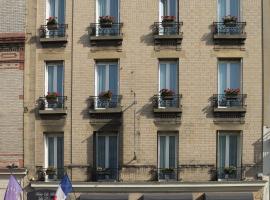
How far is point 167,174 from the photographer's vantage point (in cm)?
2825

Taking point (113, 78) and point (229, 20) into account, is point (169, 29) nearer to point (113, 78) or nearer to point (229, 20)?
point (229, 20)

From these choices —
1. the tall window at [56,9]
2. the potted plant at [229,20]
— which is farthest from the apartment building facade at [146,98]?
the tall window at [56,9]

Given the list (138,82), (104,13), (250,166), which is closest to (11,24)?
(104,13)

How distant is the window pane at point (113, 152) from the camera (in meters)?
28.8

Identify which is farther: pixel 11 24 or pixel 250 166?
pixel 11 24

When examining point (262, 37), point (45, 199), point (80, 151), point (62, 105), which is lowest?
point (45, 199)

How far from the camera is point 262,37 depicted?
93.7 feet

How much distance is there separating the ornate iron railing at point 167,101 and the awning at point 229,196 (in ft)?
12.2

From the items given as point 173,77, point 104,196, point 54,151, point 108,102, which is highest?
point 173,77

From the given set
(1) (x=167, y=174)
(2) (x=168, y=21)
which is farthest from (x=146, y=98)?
(2) (x=168, y=21)

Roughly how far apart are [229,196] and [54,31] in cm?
960

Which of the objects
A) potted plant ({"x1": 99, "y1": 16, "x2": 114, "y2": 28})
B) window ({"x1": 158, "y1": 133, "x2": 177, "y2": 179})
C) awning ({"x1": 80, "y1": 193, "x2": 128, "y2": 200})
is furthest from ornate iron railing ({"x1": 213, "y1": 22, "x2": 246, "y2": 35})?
awning ({"x1": 80, "y1": 193, "x2": 128, "y2": 200})

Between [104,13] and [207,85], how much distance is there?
16.8 ft

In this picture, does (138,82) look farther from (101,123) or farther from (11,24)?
(11,24)
